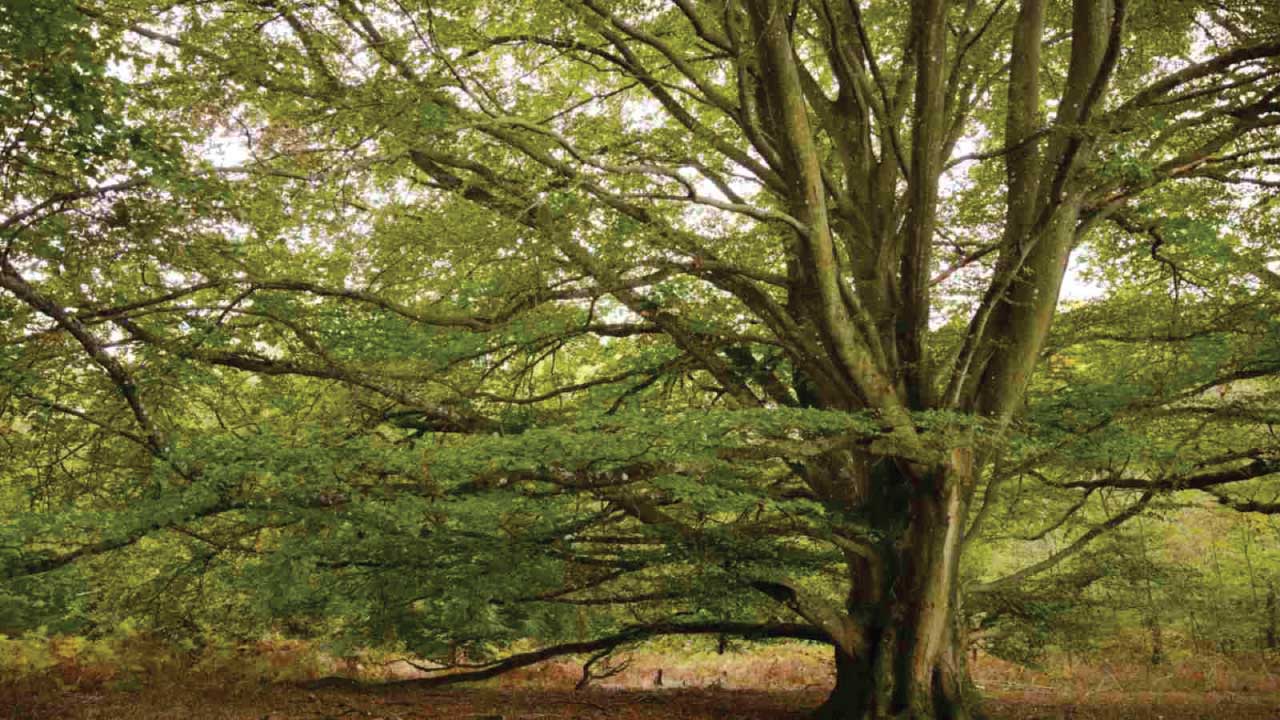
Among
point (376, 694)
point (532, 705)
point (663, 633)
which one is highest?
point (663, 633)

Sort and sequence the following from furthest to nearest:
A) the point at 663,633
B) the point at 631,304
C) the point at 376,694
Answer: the point at 663,633 < the point at 376,694 < the point at 631,304

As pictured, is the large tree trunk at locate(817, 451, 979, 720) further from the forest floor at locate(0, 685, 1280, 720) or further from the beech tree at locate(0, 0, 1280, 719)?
the forest floor at locate(0, 685, 1280, 720)

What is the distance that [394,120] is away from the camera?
648cm

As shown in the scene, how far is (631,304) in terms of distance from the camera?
8367 millimetres

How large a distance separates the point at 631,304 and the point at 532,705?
4.84 metres

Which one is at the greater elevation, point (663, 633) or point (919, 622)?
point (919, 622)

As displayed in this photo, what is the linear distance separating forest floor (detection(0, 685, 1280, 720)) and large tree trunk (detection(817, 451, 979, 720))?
130cm

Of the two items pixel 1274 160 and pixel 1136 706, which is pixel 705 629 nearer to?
pixel 1136 706

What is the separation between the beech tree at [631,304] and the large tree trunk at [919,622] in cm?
5

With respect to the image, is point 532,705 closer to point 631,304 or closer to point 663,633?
point 663,633

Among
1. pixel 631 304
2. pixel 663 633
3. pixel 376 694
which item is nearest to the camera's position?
pixel 631 304

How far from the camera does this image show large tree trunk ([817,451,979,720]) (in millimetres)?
8281

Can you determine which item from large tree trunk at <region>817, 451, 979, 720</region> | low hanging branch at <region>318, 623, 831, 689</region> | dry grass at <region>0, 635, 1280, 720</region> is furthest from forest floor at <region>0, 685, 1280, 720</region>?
large tree trunk at <region>817, 451, 979, 720</region>

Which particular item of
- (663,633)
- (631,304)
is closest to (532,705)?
(663,633)
